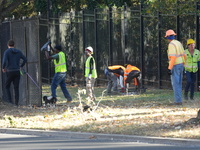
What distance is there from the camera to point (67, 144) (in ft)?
36.9

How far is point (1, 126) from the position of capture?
547 inches

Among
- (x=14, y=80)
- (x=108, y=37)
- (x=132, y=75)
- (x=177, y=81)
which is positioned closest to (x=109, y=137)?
(x=177, y=81)

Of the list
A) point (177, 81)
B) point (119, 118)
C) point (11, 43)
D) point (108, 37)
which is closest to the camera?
point (119, 118)

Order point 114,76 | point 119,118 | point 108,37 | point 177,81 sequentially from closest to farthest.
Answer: point 119,118
point 177,81
point 114,76
point 108,37

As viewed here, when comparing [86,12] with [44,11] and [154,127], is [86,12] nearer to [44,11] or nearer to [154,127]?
[44,11]

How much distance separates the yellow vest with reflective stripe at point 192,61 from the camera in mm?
18203

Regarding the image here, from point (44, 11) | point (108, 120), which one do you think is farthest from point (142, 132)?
point (44, 11)

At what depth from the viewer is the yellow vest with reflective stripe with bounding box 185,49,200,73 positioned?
18.2 m

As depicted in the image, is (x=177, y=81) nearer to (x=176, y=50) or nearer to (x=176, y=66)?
(x=176, y=66)

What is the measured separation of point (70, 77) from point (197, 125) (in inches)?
668

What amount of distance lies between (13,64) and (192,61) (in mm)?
4950

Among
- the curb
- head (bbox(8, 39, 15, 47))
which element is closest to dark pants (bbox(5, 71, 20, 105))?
head (bbox(8, 39, 15, 47))

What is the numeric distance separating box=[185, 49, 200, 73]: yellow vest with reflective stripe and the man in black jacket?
449 cm

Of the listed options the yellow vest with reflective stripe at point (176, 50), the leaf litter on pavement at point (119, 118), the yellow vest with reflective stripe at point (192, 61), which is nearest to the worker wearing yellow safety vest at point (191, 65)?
the yellow vest with reflective stripe at point (192, 61)
